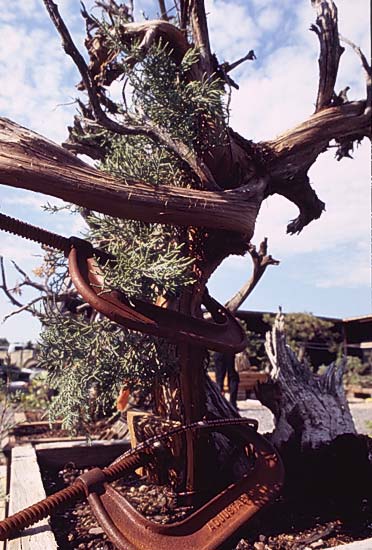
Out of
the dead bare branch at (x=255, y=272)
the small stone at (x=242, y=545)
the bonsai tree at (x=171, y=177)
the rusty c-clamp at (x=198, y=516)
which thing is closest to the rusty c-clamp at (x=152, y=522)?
the rusty c-clamp at (x=198, y=516)

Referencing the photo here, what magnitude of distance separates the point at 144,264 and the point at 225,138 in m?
0.74

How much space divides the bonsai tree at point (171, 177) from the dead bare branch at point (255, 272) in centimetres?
90

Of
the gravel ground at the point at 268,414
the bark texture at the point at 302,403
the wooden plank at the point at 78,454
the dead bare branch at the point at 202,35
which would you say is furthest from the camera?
A: the gravel ground at the point at 268,414

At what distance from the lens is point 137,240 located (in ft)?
6.36

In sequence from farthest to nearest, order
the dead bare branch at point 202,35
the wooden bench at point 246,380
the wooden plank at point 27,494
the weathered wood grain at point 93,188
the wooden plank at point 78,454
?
the wooden bench at point 246,380 → the wooden plank at point 78,454 → the dead bare branch at point 202,35 → the wooden plank at point 27,494 → the weathered wood grain at point 93,188

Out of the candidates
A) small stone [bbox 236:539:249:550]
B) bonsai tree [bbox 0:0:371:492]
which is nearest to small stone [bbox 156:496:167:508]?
bonsai tree [bbox 0:0:371:492]

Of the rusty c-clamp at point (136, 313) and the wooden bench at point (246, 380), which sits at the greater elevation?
the rusty c-clamp at point (136, 313)

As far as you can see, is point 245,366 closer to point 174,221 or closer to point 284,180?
point 284,180

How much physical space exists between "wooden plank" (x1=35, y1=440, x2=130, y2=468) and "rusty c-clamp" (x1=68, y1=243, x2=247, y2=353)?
Answer: 1671 mm

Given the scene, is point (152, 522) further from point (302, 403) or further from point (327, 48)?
point (327, 48)

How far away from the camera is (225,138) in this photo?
207 cm

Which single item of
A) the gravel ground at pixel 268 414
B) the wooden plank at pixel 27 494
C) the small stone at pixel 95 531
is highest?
the wooden plank at pixel 27 494

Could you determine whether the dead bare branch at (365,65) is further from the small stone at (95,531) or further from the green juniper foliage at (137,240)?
the small stone at (95,531)

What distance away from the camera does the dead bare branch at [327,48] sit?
230 cm
